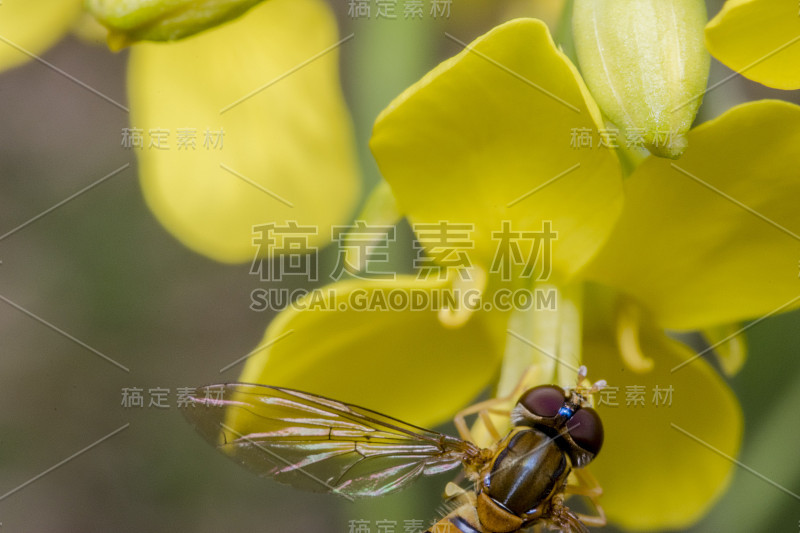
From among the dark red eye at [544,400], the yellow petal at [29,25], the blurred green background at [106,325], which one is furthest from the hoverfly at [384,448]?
the yellow petal at [29,25]

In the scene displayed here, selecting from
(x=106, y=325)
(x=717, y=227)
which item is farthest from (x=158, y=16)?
(x=106, y=325)

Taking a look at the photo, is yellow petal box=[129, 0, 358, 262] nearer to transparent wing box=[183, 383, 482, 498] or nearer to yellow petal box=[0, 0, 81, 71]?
yellow petal box=[0, 0, 81, 71]

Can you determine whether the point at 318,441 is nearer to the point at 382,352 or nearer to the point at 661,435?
the point at 382,352

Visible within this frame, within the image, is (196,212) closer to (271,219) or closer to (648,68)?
(271,219)

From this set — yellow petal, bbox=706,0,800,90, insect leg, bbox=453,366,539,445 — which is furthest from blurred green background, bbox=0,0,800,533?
yellow petal, bbox=706,0,800,90

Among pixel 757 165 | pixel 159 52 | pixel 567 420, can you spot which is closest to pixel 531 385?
pixel 567 420

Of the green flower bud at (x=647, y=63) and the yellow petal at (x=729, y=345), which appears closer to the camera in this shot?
the green flower bud at (x=647, y=63)

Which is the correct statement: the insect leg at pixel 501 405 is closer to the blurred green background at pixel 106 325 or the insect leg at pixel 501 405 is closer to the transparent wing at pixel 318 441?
the transparent wing at pixel 318 441
